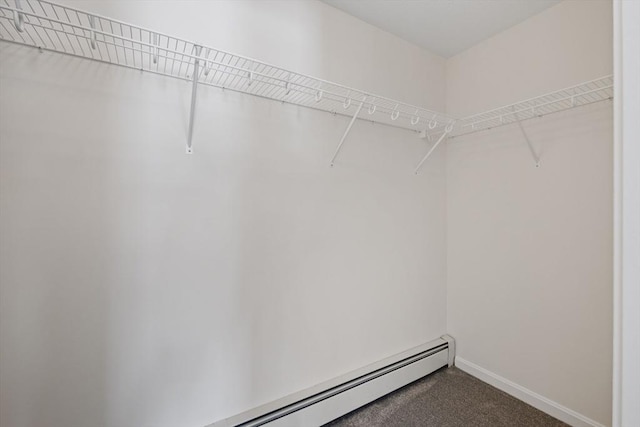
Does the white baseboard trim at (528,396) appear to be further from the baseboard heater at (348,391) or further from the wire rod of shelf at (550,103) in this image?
the wire rod of shelf at (550,103)

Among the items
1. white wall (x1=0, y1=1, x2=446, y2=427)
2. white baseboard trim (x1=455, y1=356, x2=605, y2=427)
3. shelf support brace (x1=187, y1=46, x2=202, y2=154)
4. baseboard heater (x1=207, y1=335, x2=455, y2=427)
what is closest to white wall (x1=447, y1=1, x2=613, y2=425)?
white baseboard trim (x1=455, y1=356, x2=605, y2=427)

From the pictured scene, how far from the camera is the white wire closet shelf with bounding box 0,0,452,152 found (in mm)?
927

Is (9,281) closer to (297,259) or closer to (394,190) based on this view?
(297,259)

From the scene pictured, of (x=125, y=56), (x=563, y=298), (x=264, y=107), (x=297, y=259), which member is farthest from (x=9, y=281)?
(x=563, y=298)

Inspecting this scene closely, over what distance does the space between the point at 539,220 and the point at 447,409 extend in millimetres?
1329

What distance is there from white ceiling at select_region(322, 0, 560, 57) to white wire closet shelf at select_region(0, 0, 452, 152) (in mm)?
548

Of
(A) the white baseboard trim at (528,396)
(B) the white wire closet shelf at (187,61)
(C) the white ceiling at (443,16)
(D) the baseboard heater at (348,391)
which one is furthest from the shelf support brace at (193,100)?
(A) the white baseboard trim at (528,396)

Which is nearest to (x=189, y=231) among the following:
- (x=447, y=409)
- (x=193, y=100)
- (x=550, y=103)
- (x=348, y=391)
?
(x=193, y=100)

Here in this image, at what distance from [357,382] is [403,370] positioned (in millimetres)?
397

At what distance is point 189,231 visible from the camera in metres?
1.26

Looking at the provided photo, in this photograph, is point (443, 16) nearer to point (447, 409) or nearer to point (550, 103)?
point (550, 103)

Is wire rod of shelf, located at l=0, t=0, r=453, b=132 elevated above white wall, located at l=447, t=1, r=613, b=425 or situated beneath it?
elevated above
